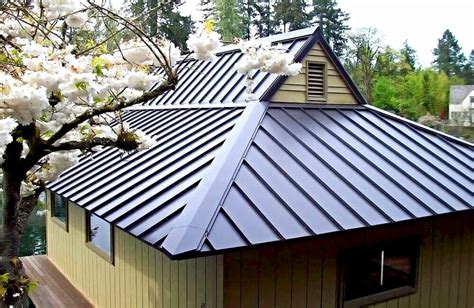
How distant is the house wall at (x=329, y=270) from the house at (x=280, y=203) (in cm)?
1

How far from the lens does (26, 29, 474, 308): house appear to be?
3.87 m

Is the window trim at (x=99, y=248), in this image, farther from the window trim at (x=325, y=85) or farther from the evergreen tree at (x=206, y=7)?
the evergreen tree at (x=206, y=7)

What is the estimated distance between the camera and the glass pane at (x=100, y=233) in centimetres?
619

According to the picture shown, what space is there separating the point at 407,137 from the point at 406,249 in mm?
1710

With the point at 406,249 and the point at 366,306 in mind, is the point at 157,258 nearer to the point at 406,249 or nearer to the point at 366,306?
the point at 366,306

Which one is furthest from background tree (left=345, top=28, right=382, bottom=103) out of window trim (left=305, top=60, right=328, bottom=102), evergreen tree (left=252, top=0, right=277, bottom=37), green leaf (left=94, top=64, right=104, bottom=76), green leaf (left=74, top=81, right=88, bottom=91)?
green leaf (left=74, top=81, right=88, bottom=91)

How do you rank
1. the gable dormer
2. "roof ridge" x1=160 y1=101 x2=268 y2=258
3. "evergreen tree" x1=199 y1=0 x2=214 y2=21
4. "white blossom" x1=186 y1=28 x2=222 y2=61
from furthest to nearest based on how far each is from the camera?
"evergreen tree" x1=199 y1=0 x2=214 y2=21, the gable dormer, "white blossom" x1=186 y1=28 x2=222 y2=61, "roof ridge" x1=160 y1=101 x2=268 y2=258

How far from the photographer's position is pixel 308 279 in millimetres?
4492

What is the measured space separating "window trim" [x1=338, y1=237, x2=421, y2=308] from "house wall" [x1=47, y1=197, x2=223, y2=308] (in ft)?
4.71

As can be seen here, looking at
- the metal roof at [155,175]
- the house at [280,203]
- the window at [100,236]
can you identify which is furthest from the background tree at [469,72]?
the window at [100,236]

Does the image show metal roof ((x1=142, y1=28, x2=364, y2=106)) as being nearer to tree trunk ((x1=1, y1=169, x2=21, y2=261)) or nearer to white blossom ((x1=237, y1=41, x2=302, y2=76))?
white blossom ((x1=237, y1=41, x2=302, y2=76))

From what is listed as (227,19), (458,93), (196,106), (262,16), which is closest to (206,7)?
(262,16)

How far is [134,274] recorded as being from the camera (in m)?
5.40

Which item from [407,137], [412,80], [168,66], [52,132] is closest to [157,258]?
[52,132]
